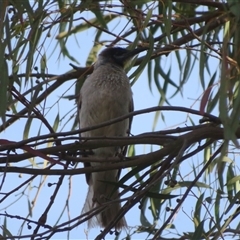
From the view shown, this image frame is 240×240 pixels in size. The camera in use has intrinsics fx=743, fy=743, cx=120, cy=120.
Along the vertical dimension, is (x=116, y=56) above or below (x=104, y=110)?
above

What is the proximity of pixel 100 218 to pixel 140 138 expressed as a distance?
1.35m

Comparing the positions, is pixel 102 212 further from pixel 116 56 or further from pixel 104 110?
pixel 116 56

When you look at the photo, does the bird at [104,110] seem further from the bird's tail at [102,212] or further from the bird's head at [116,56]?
the bird's head at [116,56]

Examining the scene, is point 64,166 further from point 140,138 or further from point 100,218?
point 100,218

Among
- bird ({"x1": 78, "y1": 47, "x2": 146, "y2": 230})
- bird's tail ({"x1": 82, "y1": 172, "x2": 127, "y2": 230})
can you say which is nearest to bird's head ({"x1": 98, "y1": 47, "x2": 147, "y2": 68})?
bird ({"x1": 78, "y1": 47, "x2": 146, "y2": 230})

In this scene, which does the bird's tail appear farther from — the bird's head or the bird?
the bird's head

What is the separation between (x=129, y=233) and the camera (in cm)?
313

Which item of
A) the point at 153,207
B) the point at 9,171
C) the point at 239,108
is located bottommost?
the point at 239,108

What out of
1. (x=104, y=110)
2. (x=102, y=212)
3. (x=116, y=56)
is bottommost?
(x=102, y=212)

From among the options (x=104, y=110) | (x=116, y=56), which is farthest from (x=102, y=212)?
(x=116, y=56)

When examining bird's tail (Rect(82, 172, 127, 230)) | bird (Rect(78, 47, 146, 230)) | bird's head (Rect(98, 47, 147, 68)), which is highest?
bird's head (Rect(98, 47, 147, 68))

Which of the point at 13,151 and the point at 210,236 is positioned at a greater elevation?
the point at 13,151

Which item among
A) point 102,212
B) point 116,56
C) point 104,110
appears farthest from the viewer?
point 116,56

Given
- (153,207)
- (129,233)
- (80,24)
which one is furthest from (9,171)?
(80,24)
